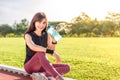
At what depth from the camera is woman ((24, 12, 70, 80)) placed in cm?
370

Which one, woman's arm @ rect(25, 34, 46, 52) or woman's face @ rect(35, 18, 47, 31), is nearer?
woman's arm @ rect(25, 34, 46, 52)

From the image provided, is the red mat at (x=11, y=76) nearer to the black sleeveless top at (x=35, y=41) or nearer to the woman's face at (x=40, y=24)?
the black sleeveless top at (x=35, y=41)

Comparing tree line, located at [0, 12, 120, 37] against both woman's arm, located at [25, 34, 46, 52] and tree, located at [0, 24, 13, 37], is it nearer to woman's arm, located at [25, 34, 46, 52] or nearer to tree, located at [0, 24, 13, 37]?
tree, located at [0, 24, 13, 37]

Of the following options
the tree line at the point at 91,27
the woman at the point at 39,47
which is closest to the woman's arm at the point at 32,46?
the woman at the point at 39,47

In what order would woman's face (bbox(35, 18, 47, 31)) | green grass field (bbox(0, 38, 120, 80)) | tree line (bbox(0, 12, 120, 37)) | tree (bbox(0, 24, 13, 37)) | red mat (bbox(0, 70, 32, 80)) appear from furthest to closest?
tree (bbox(0, 24, 13, 37)), tree line (bbox(0, 12, 120, 37)), green grass field (bbox(0, 38, 120, 80)), red mat (bbox(0, 70, 32, 80)), woman's face (bbox(35, 18, 47, 31))

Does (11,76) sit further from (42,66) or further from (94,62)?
(94,62)

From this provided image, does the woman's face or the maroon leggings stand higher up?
the woman's face

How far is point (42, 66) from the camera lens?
3762 millimetres

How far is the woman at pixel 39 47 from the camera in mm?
3703

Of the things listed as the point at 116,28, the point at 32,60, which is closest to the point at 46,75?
the point at 32,60

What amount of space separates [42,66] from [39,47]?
24 cm

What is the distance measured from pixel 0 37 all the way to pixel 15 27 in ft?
4.62

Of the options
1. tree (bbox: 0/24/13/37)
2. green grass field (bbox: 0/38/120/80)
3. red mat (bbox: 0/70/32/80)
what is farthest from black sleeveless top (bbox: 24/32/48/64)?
tree (bbox: 0/24/13/37)

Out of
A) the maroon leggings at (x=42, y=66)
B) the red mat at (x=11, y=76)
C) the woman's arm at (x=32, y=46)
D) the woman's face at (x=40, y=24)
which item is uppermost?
the woman's face at (x=40, y=24)
